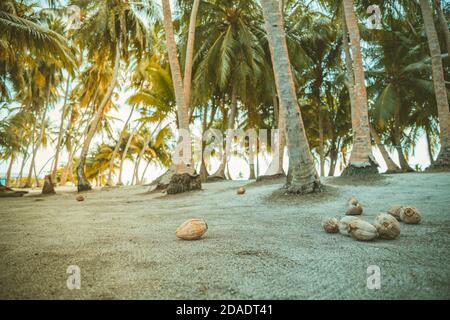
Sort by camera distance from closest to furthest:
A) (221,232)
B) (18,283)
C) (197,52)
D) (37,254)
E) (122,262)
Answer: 1. (18,283)
2. (122,262)
3. (37,254)
4. (221,232)
5. (197,52)

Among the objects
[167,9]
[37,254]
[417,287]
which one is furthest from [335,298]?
[167,9]

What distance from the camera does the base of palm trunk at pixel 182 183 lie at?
718 centimetres

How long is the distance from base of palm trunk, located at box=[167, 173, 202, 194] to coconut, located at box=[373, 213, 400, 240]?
5679 mm

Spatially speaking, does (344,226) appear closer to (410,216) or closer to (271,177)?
(410,216)

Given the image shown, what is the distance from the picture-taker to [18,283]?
1276mm

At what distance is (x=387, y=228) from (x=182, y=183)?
5795 mm

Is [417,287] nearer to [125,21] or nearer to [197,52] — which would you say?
[197,52]

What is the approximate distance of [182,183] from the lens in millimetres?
7250

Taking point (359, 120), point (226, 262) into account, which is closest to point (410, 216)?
point (226, 262)

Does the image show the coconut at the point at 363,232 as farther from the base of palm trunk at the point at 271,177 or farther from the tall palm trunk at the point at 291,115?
the base of palm trunk at the point at 271,177

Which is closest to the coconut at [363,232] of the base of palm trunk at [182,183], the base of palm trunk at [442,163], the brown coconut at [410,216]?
the brown coconut at [410,216]

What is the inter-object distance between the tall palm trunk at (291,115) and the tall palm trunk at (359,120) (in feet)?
8.33

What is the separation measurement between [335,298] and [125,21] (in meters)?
14.2

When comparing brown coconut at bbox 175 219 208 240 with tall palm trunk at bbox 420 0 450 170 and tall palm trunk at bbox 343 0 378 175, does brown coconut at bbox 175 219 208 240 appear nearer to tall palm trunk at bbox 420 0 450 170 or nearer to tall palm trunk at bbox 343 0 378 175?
tall palm trunk at bbox 343 0 378 175
